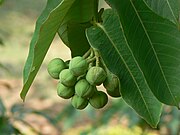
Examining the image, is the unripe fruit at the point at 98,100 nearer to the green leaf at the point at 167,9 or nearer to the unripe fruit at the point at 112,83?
the unripe fruit at the point at 112,83

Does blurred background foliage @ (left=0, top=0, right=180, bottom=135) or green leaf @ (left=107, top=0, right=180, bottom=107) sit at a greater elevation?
green leaf @ (left=107, top=0, right=180, bottom=107)

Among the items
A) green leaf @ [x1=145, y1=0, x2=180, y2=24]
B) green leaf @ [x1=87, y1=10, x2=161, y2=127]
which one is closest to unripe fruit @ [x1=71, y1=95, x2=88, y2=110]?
green leaf @ [x1=87, y1=10, x2=161, y2=127]

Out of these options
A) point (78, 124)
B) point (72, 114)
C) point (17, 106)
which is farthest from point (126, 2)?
point (78, 124)

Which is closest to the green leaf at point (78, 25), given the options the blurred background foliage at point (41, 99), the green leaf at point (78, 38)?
the green leaf at point (78, 38)

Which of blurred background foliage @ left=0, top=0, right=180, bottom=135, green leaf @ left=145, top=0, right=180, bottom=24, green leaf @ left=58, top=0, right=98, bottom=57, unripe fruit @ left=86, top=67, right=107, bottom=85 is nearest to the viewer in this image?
green leaf @ left=145, top=0, right=180, bottom=24

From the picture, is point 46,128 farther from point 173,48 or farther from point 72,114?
point 173,48

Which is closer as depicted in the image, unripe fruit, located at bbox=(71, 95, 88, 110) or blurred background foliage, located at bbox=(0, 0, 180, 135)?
unripe fruit, located at bbox=(71, 95, 88, 110)

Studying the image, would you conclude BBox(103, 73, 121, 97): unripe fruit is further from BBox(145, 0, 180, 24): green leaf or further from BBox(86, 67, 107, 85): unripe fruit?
BBox(145, 0, 180, 24): green leaf

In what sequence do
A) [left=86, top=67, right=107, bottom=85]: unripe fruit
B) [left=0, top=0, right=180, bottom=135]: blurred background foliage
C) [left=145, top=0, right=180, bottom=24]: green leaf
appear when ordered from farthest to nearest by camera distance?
1. [left=0, top=0, right=180, bottom=135]: blurred background foliage
2. [left=86, top=67, right=107, bottom=85]: unripe fruit
3. [left=145, top=0, right=180, bottom=24]: green leaf
